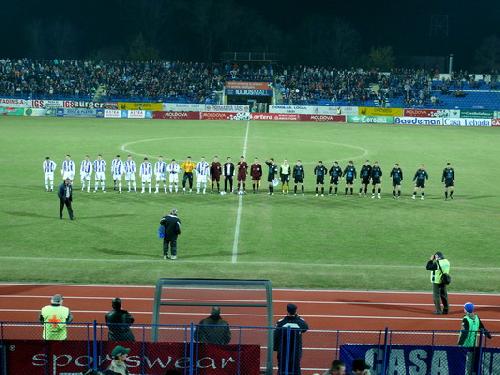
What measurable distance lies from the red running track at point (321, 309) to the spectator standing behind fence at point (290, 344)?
1.46 meters

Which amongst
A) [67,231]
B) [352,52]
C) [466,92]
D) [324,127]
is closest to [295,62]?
[352,52]

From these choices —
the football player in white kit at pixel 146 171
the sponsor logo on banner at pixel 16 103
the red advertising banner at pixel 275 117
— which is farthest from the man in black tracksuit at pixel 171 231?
the sponsor logo on banner at pixel 16 103

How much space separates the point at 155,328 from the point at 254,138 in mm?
42734

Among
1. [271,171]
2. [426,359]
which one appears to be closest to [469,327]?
[426,359]

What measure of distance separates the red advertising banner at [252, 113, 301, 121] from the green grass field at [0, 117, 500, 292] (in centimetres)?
2785

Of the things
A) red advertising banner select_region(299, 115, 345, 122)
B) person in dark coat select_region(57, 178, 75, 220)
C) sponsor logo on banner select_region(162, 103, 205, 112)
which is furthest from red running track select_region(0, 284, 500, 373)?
red advertising banner select_region(299, 115, 345, 122)

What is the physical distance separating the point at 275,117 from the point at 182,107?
358 inches

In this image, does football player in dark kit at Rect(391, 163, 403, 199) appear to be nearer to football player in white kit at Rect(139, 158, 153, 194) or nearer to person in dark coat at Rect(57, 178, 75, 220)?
football player in white kit at Rect(139, 158, 153, 194)

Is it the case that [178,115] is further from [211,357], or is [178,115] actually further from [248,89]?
[211,357]

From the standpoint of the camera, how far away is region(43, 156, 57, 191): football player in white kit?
101 feet

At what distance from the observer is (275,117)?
73125 millimetres

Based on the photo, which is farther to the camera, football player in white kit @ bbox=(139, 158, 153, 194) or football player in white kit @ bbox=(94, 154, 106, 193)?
football player in white kit @ bbox=(94, 154, 106, 193)

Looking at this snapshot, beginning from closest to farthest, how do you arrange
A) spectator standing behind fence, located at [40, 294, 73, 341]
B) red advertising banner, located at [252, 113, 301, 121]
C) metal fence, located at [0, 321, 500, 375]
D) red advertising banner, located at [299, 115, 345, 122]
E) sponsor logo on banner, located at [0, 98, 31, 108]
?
metal fence, located at [0, 321, 500, 375] → spectator standing behind fence, located at [40, 294, 73, 341] → sponsor logo on banner, located at [0, 98, 31, 108] → red advertising banner, located at [252, 113, 301, 121] → red advertising banner, located at [299, 115, 345, 122]

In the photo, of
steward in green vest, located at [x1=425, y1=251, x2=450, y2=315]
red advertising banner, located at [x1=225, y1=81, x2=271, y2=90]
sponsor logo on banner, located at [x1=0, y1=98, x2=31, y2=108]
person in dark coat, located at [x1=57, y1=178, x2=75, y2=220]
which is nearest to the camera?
steward in green vest, located at [x1=425, y1=251, x2=450, y2=315]
